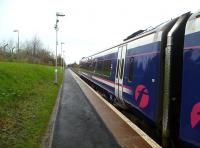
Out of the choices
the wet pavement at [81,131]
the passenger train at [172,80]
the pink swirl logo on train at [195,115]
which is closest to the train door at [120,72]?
the wet pavement at [81,131]

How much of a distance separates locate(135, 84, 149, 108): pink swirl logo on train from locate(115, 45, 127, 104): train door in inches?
114

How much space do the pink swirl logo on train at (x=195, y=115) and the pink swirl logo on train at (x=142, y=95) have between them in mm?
2797

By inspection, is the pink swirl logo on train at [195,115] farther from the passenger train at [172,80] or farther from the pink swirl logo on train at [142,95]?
the pink swirl logo on train at [142,95]

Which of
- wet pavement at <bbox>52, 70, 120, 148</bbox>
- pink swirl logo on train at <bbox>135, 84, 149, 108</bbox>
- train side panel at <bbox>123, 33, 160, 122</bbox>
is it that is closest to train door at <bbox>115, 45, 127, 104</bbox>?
train side panel at <bbox>123, 33, 160, 122</bbox>

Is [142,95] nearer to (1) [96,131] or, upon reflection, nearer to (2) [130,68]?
(1) [96,131]

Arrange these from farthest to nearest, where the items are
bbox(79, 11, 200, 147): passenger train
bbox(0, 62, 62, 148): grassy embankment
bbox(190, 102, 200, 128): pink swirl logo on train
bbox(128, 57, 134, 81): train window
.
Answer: bbox(128, 57, 134, 81): train window
bbox(0, 62, 62, 148): grassy embankment
bbox(79, 11, 200, 147): passenger train
bbox(190, 102, 200, 128): pink swirl logo on train

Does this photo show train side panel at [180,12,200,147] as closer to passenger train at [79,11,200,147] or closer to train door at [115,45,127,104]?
passenger train at [79,11,200,147]

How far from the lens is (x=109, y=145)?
867 centimetres

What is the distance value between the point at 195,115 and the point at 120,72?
7781 mm

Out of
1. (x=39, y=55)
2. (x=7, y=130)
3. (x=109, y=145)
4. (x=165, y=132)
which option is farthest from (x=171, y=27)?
(x=39, y=55)

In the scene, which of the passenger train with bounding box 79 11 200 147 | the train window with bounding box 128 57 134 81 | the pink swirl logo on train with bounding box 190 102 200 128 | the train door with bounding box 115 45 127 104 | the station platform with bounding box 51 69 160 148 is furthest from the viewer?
the train door with bounding box 115 45 127 104

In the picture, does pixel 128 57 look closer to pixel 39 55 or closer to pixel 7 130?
pixel 7 130

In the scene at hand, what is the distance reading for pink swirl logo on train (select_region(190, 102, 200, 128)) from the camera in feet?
21.9

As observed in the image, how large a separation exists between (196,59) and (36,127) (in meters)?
5.70
